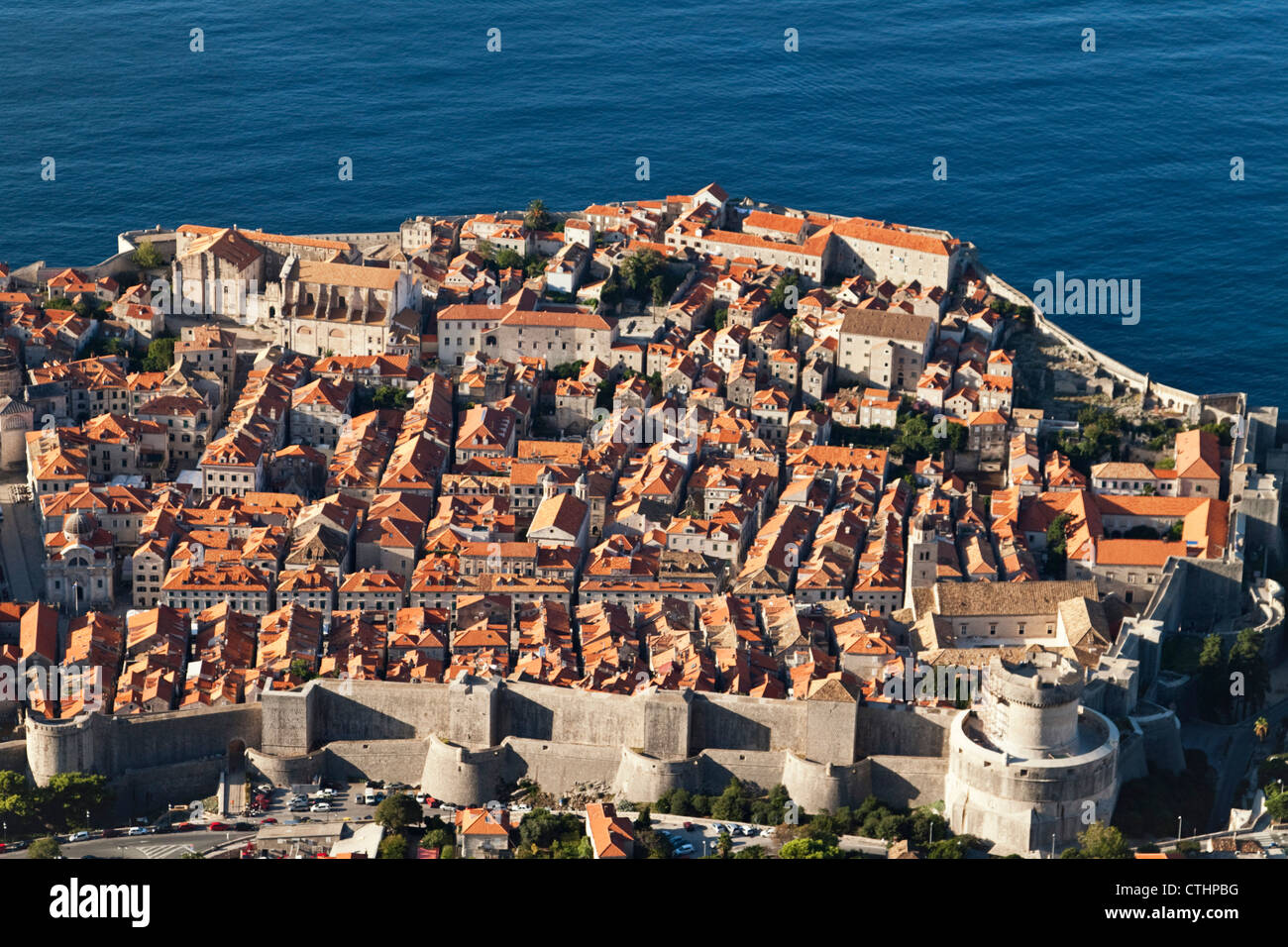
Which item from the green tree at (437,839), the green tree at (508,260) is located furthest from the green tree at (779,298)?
the green tree at (437,839)

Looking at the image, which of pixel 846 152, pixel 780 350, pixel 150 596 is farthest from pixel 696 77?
pixel 150 596

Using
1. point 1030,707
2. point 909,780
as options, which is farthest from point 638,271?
point 1030,707

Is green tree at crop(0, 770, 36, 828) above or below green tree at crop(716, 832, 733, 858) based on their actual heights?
above

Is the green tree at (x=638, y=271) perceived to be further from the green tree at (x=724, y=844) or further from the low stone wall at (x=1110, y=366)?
the green tree at (x=724, y=844)

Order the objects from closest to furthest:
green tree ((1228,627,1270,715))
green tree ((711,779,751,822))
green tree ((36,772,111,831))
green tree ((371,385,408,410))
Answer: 1. green tree ((711,779,751,822))
2. green tree ((36,772,111,831))
3. green tree ((1228,627,1270,715))
4. green tree ((371,385,408,410))

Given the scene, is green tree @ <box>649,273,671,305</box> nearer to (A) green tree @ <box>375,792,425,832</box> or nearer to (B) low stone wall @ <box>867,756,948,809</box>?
(B) low stone wall @ <box>867,756,948,809</box>

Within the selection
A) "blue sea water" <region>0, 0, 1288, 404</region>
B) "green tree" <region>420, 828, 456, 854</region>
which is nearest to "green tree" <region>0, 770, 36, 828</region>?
"green tree" <region>420, 828, 456, 854</region>
